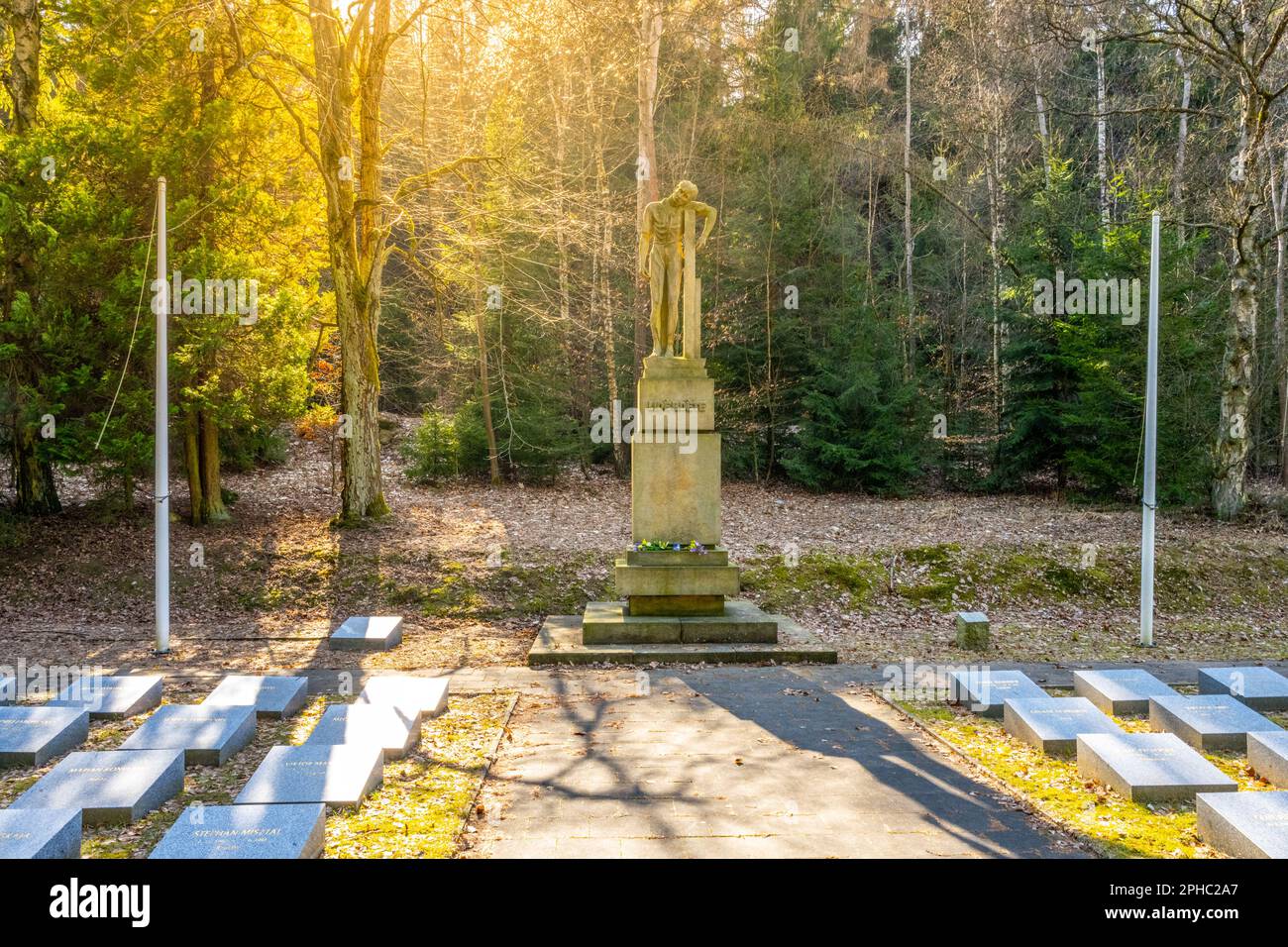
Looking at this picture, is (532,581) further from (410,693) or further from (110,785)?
(110,785)

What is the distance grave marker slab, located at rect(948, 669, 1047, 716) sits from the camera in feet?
26.0

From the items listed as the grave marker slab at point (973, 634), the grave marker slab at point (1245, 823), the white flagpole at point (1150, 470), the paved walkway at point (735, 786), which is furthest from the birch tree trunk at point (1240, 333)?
the grave marker slab at point (1245, 823)

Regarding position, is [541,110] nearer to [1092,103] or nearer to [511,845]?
[1092,103]

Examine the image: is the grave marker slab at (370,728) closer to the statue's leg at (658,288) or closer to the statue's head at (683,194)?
the statue's leg at (658,288)

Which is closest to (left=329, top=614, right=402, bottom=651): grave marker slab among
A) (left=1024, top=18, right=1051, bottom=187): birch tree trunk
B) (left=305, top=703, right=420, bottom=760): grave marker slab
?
(left=305, top=703, right=420, bottom=760): grave marker slab

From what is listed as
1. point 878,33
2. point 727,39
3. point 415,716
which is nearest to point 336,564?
point 415,716

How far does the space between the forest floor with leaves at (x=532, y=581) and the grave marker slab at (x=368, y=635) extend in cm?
19

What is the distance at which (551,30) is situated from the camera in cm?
1528

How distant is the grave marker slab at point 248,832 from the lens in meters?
4.45

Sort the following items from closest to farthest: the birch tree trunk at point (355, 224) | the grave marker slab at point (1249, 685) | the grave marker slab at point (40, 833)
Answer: the grave marker slab at point (40, 833) → the grave marker slab at point (1249, 685) → the birch tree trunk at point (355, 224)

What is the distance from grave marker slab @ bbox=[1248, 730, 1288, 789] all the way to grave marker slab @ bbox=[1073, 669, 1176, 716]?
1.28 m
